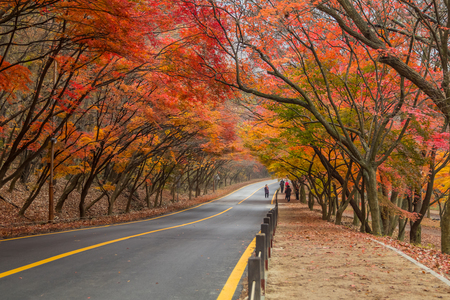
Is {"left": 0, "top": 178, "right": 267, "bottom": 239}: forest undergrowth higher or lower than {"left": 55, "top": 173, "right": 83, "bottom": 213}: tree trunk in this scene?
lower

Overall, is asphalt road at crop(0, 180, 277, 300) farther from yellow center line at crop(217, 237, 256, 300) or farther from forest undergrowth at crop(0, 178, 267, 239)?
forest undergrowth at crop(0, 178, 267, 239)

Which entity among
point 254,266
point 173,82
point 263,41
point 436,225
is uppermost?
point 263,41

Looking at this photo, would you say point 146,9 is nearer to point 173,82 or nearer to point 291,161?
point 173,82

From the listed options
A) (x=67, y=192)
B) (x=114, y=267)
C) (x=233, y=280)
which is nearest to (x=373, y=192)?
(x=233, y=280)

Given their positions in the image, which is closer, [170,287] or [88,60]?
[170,287]

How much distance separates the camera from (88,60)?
451 inches

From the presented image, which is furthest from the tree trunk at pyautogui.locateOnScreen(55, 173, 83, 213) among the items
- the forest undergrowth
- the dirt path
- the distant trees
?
the dirt path

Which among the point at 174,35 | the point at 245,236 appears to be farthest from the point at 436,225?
the point at 174,35

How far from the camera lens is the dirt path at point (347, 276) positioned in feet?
14.8

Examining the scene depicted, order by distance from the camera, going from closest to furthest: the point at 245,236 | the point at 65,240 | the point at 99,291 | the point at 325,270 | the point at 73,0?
the point at 99,291 < the point at 325,270 < the point at 73,0 < the point at 65,240 < the point at 245,236

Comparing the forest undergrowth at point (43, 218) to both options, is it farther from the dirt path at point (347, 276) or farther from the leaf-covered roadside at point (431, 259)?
the leaf-covered roadside at point (431, 259)

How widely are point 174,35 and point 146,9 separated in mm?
3780

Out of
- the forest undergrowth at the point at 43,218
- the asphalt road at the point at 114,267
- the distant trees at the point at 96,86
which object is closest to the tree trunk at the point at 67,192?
the distant trees at the point at 96,86

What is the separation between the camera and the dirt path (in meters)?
4.51
